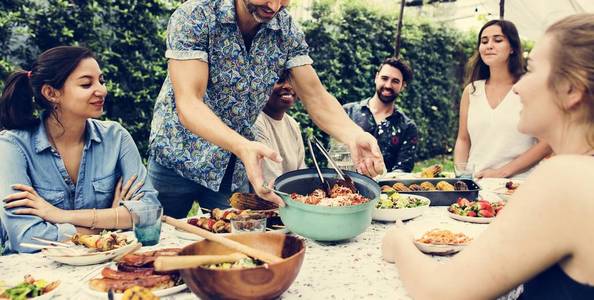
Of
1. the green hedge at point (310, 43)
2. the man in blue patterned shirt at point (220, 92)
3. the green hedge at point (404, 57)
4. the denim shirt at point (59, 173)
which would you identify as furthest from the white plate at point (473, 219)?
the green hedge at point (404, 57)

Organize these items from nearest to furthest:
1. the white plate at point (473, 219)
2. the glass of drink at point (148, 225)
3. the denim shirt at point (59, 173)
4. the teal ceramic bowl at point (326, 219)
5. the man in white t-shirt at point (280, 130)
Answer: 1. the teal ceramic bowl at point (326, 219)
2. the glass of drink at point (148, 225)
3. the denim shirt at point (59, 173)
4. the white plate at point (473, 219)
5. the man in white t-shirt at point (280, 130)

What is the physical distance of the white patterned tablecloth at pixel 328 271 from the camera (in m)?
1.58

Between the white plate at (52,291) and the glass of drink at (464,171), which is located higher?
the glass of drink at (464,171)

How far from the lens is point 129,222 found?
2449mm

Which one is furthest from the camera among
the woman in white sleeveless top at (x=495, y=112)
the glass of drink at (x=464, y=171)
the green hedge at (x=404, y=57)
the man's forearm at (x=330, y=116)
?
the green hedge at (x=404, y=57)

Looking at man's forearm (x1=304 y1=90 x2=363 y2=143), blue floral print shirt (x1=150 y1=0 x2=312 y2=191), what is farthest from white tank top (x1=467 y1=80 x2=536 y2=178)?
blue floral print shirt (x1=150 y1=0 x2=312 y2=191)

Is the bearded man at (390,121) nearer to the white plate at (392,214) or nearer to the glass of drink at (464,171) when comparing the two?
the glass of drink at (464,171)

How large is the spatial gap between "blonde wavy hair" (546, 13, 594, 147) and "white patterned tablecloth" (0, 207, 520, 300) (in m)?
0.79

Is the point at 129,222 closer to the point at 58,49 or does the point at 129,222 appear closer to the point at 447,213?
the point at 58,49

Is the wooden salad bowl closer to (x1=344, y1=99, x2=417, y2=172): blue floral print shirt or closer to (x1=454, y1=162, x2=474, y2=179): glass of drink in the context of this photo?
(x1=454, y1=162, x2=474, y2=179): glass of drink

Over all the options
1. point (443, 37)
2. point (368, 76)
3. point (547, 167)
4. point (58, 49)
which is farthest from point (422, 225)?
point (443, 37)

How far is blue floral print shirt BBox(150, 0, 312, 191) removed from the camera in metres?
2.67

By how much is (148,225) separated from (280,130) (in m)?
2.08

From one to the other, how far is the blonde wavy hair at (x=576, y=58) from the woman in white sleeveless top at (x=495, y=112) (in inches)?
93.4
